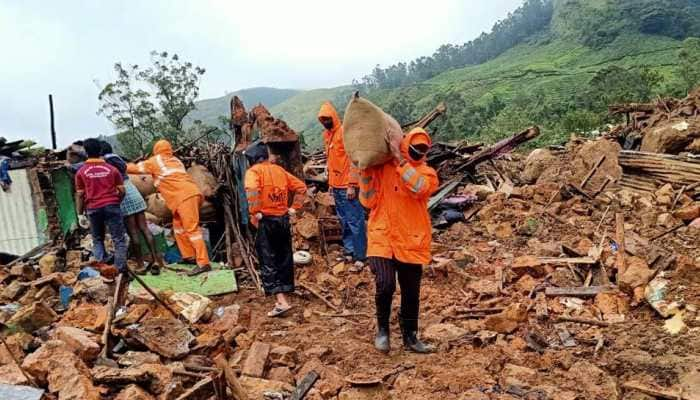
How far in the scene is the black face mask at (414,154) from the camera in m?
3.73

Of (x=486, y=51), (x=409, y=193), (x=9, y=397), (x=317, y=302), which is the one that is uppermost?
(x=486, y=51)

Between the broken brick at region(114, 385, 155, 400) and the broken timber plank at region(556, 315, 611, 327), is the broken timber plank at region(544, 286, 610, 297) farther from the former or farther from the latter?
the broken brick at region(114, 385, 155, 400)

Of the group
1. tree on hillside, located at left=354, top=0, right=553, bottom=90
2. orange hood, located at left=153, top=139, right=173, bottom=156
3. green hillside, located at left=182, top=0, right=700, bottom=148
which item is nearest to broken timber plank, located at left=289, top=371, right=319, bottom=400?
orange hood, located at left=153, top=139, right=173, bottom=156

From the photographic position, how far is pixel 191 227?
6367 millimetres

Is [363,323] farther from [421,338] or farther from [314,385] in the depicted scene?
[314,385]

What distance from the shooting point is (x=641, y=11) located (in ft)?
191

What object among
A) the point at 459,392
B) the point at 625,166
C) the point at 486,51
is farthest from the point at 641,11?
the point at 459,392

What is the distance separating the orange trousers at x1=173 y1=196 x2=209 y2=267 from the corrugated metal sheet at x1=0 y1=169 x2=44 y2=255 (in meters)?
3.03

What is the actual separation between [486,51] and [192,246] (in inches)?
3309

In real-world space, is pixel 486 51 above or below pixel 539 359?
above

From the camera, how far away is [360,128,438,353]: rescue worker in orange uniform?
3.75 meters

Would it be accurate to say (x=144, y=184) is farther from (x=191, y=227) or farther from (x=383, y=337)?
(x=383, y=337)

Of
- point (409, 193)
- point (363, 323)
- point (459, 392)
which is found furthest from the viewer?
point (363, 323)

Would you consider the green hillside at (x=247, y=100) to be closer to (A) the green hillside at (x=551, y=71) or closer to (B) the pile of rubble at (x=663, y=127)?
(A) the green hillside at (x=551, y=71)
